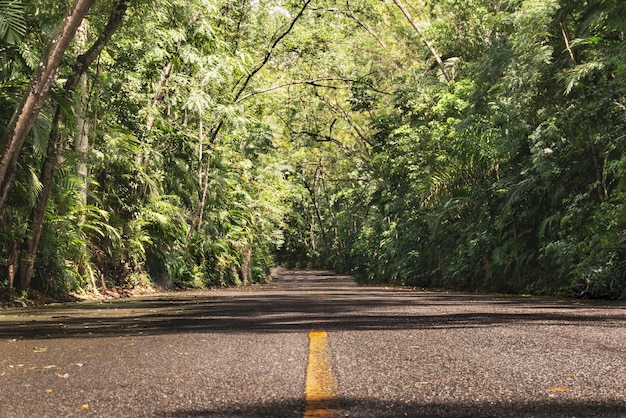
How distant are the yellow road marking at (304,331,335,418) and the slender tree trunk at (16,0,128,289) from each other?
7.75m

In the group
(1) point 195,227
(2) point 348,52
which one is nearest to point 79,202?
(1) point 195,227

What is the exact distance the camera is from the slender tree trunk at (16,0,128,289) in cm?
1241

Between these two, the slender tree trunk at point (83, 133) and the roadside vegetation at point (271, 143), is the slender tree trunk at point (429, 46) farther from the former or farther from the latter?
the slender tree trunk at point (83, 133)

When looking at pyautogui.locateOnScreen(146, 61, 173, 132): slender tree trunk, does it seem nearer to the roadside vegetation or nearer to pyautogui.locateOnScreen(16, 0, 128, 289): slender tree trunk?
the roadside vegetation

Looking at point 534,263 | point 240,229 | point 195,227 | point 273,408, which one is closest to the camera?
point 273,408

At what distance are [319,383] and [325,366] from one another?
643mm

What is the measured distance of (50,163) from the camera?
41.8ft

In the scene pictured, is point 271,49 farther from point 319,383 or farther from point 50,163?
point 319,383

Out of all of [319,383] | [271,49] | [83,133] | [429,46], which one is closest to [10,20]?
[83,133]

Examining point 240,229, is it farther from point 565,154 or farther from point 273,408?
point 273,408

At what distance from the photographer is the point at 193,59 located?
1895 cm

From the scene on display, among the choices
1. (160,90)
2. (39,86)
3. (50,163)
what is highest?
(160,90)

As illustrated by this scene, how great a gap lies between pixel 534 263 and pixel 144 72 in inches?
432

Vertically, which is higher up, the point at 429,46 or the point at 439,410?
the point at 429,46
